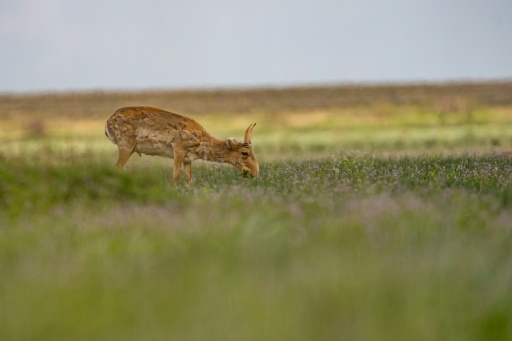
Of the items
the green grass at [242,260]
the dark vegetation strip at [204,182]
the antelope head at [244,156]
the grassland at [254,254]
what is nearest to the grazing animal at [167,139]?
the antelope head at [244,156]

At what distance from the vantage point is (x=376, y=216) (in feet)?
31.4

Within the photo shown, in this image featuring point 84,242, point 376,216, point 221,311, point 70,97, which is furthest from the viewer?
point 70,97

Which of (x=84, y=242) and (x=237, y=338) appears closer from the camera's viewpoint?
(x=237, y=338)

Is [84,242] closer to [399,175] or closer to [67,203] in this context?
[67,203]

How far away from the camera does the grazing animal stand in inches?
664

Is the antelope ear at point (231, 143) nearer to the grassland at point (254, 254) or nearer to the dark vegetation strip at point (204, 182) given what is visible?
the dark vegetation strip at point (204, 182)

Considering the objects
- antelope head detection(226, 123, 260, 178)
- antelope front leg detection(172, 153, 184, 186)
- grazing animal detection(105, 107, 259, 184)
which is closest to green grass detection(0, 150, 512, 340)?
antelope head detection(226, 123, 260, 178)

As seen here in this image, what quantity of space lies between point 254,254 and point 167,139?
29.5 ft

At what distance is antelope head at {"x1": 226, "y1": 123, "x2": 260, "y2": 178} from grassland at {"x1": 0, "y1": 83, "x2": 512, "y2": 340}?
494 mm

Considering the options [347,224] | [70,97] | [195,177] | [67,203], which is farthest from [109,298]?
[70,97]

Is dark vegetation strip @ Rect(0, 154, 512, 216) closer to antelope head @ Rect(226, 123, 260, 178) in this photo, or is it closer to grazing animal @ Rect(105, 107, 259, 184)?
antelope head @ Rect(226, 123, 260, 178)

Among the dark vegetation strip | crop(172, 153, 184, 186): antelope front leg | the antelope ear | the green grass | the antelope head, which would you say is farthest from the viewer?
the antelope ear

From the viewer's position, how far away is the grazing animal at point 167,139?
1686 centimetres

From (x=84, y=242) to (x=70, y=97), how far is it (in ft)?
258
